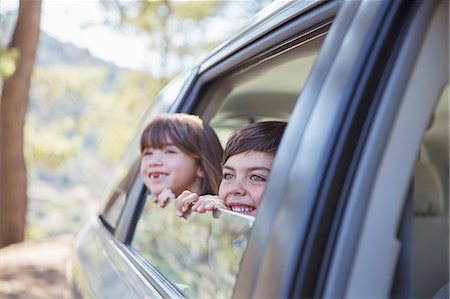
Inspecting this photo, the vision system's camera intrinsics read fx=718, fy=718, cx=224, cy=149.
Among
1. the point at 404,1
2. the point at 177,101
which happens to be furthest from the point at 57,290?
the point at 404,1

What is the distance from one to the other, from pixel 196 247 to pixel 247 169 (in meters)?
0.43

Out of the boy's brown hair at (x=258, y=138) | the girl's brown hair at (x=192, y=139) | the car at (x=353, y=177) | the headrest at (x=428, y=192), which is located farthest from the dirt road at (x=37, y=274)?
the car at (x=353, y=177)

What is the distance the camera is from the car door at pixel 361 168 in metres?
1.13

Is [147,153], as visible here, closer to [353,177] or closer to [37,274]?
[37,274]

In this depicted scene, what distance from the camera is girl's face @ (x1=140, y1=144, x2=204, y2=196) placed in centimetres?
295

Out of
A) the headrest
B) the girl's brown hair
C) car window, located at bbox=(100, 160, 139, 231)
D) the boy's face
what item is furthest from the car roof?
car window, located at bbox=(100, 160, 139, 231)

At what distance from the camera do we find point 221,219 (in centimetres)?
176

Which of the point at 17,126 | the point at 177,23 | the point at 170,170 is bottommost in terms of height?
the point at 170,170

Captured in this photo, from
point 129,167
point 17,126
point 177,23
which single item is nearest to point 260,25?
point 129,167

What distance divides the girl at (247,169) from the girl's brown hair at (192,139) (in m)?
0.59

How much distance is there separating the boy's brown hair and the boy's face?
0.07ft

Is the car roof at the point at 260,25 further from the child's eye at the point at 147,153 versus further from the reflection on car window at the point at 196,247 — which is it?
the reflection on car window at the point at 196,247

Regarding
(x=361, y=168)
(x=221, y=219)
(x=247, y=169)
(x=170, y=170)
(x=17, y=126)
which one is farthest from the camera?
(x=17, y=126)

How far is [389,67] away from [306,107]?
0.65ft
